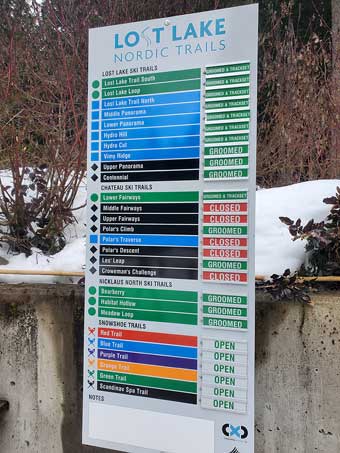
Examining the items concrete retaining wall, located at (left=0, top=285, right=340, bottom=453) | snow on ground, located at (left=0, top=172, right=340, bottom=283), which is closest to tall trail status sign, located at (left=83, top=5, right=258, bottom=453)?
concrete retaining wall, located at (left=0, top=285, right=340, bottom=453)

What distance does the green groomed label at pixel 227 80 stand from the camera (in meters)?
2.29

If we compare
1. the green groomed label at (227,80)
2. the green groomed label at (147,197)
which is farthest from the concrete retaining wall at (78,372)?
the green groomed label at (227,80)

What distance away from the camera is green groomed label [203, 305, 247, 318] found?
90.4 inches

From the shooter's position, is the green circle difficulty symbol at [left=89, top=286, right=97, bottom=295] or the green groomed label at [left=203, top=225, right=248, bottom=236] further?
the green circle difficulty symbol at [left=89, top=286, right=97, bottom=295]

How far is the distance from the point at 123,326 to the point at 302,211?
134cm

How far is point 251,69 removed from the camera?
228cm

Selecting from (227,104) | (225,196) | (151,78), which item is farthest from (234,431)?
(151,78)

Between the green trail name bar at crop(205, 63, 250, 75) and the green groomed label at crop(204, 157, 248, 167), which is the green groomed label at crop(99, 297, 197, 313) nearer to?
the green groomed label at crop(204, 157, 248, 167)

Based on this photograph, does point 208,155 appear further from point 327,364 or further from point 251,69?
point 327,364

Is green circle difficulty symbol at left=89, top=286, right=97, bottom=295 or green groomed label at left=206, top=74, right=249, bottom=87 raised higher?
green groomed label at left=206, top=74, right=249, bottom=87

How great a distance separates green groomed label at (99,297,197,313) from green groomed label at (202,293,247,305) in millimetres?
72

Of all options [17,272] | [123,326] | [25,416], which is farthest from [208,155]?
[25,416]

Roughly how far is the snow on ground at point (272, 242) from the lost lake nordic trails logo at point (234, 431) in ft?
2.85

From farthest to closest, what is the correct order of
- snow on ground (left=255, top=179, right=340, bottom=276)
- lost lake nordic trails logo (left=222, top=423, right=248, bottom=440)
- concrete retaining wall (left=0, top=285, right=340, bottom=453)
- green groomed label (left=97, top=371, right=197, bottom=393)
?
snow on ground (left=255, top=179, right=340, bottom=276)
concrete retaining wall (left=0, top=285, right=340, bottom=453)
green groomed label (left=97, top=371, right=197, bottom=393)
lost lake nordic trails logo (left=222, top=423, right=248, bottom=440)
